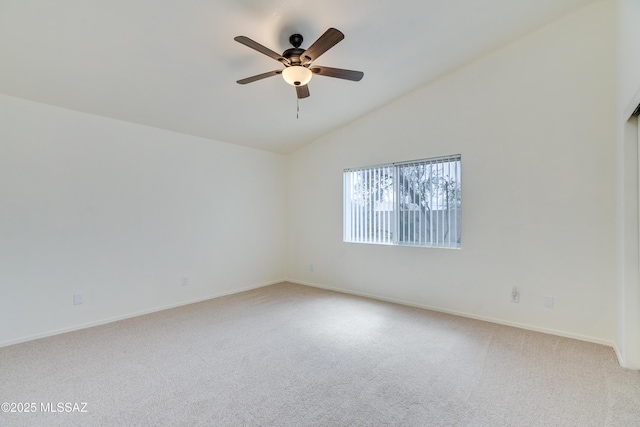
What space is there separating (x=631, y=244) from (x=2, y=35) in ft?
16.4

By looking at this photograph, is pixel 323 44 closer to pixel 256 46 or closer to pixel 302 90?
pixel 256 46

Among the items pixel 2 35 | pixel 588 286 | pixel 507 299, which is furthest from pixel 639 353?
pixel 2 35

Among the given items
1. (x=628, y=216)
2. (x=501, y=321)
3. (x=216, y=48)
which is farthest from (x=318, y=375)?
(x=216, y=48)

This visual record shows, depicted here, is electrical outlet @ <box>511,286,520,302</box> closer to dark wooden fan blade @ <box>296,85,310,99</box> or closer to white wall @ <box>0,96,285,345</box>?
dark wooden fan blade @ <box>296,85,310,99</box>

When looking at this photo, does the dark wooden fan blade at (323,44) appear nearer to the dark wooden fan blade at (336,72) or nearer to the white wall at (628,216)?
the dark wooden fan blade at (336,72)

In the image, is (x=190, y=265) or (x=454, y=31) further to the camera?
(x=190, y=265)

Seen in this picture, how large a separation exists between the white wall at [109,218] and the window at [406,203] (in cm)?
177

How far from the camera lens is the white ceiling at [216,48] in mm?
2242

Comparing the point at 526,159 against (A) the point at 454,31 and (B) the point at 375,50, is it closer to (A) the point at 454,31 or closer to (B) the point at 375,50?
(A) the point at 454,31

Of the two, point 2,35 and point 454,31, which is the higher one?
point 454,31

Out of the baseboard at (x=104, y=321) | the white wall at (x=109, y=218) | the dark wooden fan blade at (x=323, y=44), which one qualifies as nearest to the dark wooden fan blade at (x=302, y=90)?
the dark wooden fan blade at (x=323, y=44)

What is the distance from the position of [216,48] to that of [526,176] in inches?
131

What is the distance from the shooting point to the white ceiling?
88.3 inches

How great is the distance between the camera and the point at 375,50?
303 centimetres
